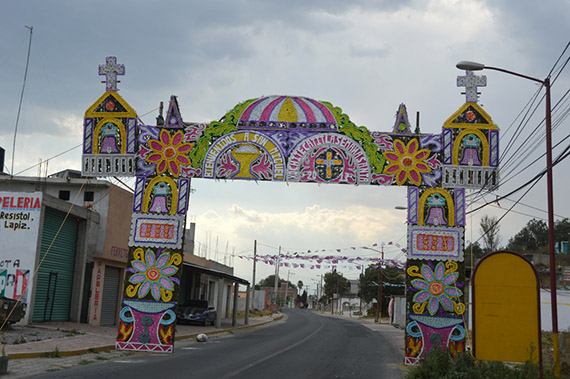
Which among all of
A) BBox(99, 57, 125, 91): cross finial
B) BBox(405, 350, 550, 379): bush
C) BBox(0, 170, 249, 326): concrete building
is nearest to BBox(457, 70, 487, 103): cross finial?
BBox(405, 350, 550, 379): bush

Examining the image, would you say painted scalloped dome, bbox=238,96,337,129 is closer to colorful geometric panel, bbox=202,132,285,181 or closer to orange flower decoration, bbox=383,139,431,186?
colorful geometric panel, bbox=202,132,285,181

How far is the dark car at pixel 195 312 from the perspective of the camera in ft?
110

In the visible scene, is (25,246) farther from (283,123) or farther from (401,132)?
(401,132)

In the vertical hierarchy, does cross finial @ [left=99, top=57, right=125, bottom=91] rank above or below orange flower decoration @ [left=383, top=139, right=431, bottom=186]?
above

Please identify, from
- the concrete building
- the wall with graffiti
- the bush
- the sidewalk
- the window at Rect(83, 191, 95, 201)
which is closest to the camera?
the bush

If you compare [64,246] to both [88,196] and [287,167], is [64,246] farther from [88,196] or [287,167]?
[287,167]

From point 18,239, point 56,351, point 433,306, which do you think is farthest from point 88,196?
point 433,306

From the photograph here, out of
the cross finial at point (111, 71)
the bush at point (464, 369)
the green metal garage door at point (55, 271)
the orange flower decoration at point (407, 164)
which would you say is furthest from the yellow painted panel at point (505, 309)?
the green metal garage door at point (55, 271)

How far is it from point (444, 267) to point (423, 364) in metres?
3.45

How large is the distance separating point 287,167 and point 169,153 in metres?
3.24

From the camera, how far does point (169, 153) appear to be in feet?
51.5

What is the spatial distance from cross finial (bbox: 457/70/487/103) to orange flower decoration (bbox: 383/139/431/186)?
1.81m

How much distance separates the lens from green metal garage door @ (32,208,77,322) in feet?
75.3

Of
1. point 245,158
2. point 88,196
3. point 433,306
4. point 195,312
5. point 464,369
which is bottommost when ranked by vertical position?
point 195,312
